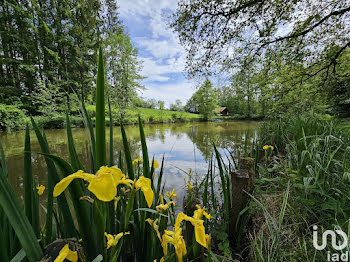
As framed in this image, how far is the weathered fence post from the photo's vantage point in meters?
1.16

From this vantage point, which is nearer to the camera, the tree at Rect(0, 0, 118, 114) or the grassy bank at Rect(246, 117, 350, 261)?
the grassy bank at Rect(246, 117, 350, 261)

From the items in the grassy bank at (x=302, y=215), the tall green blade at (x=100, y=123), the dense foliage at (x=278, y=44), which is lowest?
the grassy bank at (x=302, y=215)

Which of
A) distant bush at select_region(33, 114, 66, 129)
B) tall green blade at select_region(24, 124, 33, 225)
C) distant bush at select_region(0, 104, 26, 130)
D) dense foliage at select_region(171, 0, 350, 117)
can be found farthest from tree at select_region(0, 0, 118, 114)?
tall green blade at select_region(24, 124, 33, 225)

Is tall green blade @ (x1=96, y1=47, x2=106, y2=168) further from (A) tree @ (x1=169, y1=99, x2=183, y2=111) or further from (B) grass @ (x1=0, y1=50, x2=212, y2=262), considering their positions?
(A) tree @ (x1=169, y1=99, x2=183, y2=111)

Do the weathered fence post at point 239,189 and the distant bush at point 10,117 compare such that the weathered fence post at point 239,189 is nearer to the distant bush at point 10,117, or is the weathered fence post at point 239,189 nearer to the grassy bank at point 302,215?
the grassy bank at point 302,215

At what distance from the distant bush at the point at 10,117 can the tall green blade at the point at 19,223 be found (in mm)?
Result: 12355

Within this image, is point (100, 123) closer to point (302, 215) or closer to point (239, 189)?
point (239, 189)

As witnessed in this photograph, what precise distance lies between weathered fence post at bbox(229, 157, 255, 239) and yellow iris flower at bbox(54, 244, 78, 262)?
1.12 metres

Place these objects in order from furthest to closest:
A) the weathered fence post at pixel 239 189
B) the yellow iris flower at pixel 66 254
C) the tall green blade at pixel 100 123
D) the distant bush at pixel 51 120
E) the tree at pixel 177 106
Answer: the tree at pixel 177 106 → the distant bush at pixel 51 120 → the weathered fence post at pixel 239 189 → the tall green blade at pixel 100 123 → the yellow iris flower at pixel 66 254

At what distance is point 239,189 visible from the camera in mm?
1176

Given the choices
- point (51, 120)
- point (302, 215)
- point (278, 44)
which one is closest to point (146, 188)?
point (302, 215)

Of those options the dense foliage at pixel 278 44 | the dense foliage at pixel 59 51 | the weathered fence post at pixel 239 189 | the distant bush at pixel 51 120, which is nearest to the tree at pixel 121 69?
the dense foliage at pixel 59 51

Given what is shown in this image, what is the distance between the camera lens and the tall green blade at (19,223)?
0.30 m

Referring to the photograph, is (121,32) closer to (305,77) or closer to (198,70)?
(198,70)
